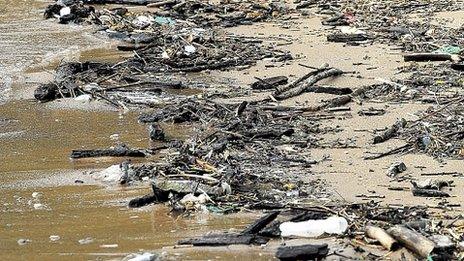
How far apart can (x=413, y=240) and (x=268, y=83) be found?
518 centimetres

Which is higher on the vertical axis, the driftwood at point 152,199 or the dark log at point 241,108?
the driftwood at point 152,199

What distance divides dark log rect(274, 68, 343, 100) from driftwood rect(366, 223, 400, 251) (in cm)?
433

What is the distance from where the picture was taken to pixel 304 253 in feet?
16.0

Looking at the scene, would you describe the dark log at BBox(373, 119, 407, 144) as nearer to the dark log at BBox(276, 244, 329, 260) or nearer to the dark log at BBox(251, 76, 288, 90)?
the dark log at BBox(251, 76, 288, 90)

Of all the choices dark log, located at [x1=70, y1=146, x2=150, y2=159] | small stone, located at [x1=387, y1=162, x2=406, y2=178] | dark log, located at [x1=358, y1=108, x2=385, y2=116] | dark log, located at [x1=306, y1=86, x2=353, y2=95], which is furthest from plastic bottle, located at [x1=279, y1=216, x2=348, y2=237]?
dark log, located at [x1=306, y1=86, x2=353, y2=95]

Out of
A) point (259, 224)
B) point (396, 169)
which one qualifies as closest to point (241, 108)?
point (396, 169)

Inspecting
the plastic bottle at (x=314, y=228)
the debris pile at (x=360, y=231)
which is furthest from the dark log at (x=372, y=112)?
the plastic bottle at (x=314, y=228)

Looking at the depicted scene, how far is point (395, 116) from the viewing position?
8477 millimetres

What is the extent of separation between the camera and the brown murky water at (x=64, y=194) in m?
5.26

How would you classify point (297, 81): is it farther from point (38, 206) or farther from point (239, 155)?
point (38, 206)

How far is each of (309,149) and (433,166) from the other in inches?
42.8

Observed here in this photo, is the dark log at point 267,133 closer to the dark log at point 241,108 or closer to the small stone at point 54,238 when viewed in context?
the dark log at point 241,108

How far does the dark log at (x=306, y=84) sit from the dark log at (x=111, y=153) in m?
Result: 2.37

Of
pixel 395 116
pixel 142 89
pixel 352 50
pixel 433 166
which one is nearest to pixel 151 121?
pixel 142 89
